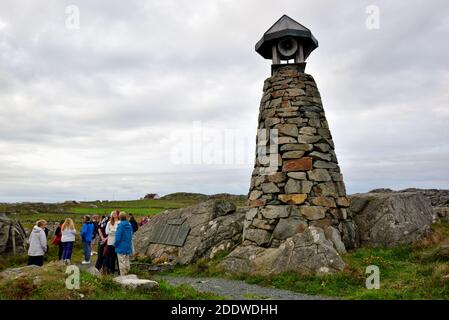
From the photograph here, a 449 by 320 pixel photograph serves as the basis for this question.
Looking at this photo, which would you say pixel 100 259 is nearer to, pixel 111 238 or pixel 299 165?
pixel 111 238

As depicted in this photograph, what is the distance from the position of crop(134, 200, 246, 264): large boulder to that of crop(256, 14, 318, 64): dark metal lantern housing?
6646 mm

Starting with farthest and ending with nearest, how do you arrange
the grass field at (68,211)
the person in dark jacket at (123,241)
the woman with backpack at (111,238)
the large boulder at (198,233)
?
the grass field at (68,211) < the large boulder at (198,233) < the woman with backpack at (111,238) < the person in dark jacket at (123,241)

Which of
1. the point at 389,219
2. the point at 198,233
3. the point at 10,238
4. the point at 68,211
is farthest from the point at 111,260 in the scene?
the point at 68,211

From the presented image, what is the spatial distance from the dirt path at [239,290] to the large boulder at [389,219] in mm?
5959

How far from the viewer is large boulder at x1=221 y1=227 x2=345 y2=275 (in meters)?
11.0

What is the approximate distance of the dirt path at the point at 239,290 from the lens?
9.04 metres

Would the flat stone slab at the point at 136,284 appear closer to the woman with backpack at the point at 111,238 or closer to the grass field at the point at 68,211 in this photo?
the woman with backpack at the point at 111,238

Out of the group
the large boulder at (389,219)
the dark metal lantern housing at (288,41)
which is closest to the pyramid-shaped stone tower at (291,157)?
the dark metal lantern housing at (288,41)

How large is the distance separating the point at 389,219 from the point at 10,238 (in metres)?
17.0

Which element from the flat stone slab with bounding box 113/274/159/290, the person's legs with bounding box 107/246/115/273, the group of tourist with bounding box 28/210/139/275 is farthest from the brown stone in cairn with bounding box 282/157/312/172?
the flat stone slab with bounding box 113/274/159/290

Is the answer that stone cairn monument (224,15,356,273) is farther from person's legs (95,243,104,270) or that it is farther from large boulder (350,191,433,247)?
person's legs (95,243,104,270)
